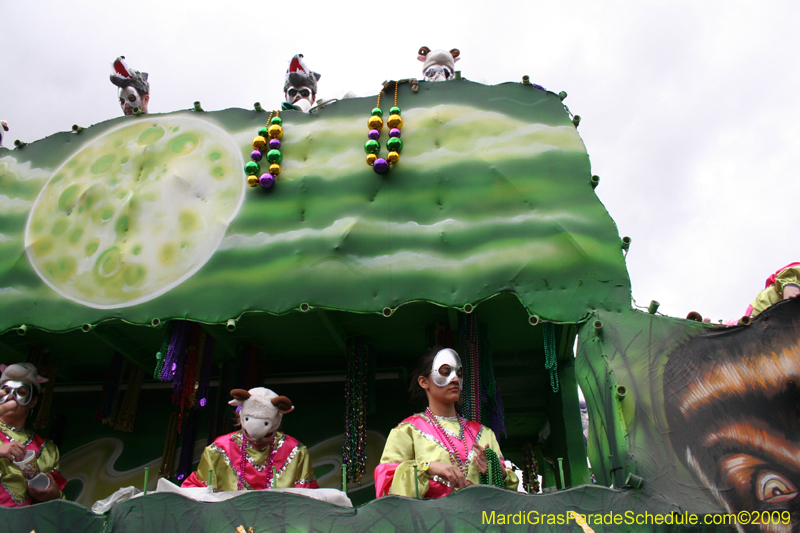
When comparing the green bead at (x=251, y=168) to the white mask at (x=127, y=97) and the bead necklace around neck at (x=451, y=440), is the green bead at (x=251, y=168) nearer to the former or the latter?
the white mask at (x=127, y=97)

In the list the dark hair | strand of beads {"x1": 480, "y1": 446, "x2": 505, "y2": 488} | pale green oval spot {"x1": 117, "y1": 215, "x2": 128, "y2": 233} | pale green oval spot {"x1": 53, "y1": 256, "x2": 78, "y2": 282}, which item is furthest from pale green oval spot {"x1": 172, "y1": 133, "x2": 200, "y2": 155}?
strand of beads {"x1": 480, "y1": 446, "x2": 505, "y2": 488}

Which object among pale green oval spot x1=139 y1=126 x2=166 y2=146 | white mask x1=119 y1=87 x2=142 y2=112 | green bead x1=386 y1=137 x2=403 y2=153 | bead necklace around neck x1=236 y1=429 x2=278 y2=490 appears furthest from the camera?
white mask x1=119 y1=87 x2=142 y2=112

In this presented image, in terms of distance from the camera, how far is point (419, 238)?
4.09 m

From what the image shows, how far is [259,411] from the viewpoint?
3.82 meters

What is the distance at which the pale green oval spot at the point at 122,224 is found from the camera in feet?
14.8

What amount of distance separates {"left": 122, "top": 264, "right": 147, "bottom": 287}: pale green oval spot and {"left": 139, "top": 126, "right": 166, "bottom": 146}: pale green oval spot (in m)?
1.07

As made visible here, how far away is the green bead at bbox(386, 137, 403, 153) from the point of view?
4.34 m

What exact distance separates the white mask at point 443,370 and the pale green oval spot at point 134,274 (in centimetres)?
206

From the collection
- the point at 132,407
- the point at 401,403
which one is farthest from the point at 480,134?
the point at 132,407

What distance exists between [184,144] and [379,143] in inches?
59.4

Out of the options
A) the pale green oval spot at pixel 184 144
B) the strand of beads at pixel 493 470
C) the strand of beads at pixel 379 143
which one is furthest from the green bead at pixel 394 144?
the strand of beads at pixel 493 470

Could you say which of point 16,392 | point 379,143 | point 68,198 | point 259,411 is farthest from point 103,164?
point 259,411

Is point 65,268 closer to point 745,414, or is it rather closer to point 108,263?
point 108,263

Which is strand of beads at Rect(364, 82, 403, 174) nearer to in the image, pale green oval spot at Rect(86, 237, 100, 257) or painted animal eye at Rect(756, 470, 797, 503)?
pale green oval spot at Rect(86, 237, 100, 257)
